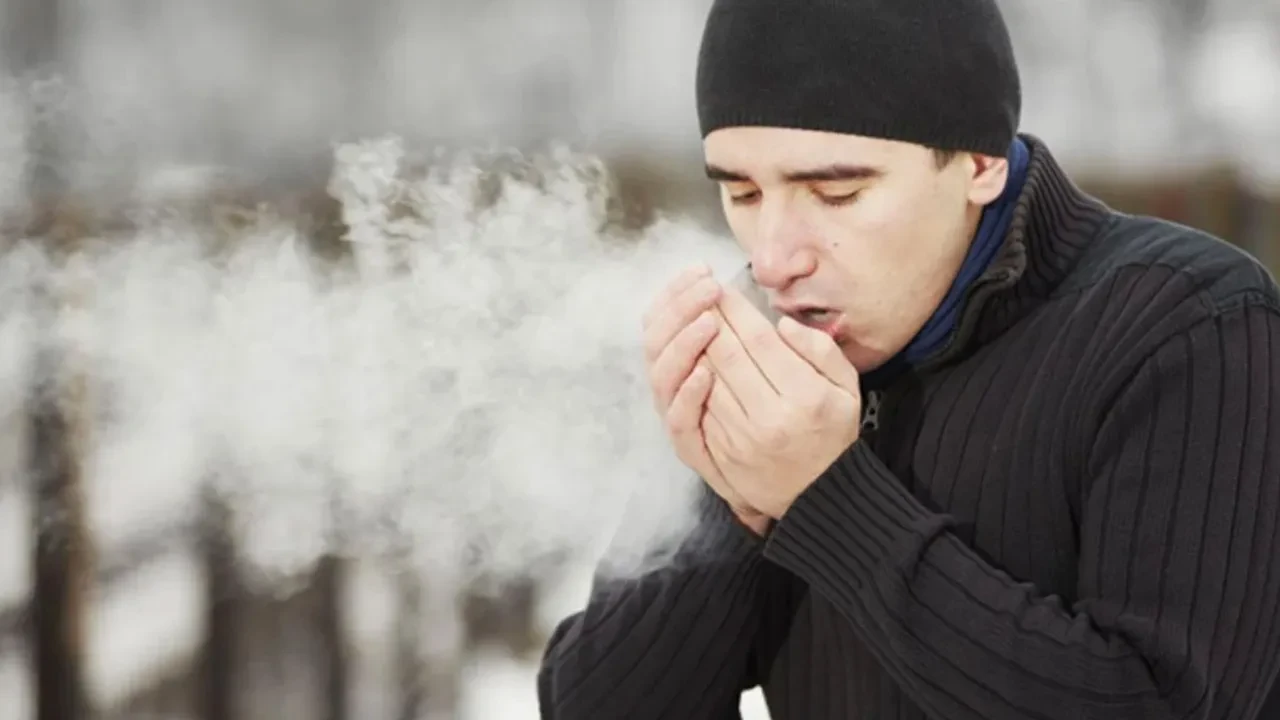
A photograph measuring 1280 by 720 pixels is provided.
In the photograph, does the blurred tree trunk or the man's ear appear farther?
the blurred tree trunk

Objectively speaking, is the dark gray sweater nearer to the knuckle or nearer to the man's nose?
the knuckle

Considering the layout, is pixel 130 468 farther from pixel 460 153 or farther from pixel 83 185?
pixel 460 153

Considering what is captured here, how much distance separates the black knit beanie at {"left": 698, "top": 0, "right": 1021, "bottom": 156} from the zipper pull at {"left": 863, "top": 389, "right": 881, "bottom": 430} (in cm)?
23

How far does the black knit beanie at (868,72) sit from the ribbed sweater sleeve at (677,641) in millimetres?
367

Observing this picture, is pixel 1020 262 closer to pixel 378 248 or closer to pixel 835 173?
pixel 835 173

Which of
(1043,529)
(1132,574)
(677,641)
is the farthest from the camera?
(677,641)

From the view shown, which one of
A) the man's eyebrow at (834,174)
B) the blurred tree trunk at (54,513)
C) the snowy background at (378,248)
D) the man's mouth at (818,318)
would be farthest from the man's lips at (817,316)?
the blurred tree trunk at (54,513)

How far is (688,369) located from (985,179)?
318mm

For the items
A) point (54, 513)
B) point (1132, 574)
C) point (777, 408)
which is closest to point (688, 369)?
point (777, 408)

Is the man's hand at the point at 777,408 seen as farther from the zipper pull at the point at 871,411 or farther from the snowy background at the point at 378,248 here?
the snowy background at the point at 378,248

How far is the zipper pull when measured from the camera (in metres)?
1.22

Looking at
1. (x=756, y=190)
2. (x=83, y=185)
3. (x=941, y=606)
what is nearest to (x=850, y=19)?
(x=756, y=190)

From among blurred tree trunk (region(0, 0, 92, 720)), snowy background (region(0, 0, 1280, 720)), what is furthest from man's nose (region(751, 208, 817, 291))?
blurred tree trunk (region(0, 0, 92, 720))

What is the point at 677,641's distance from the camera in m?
1.22
